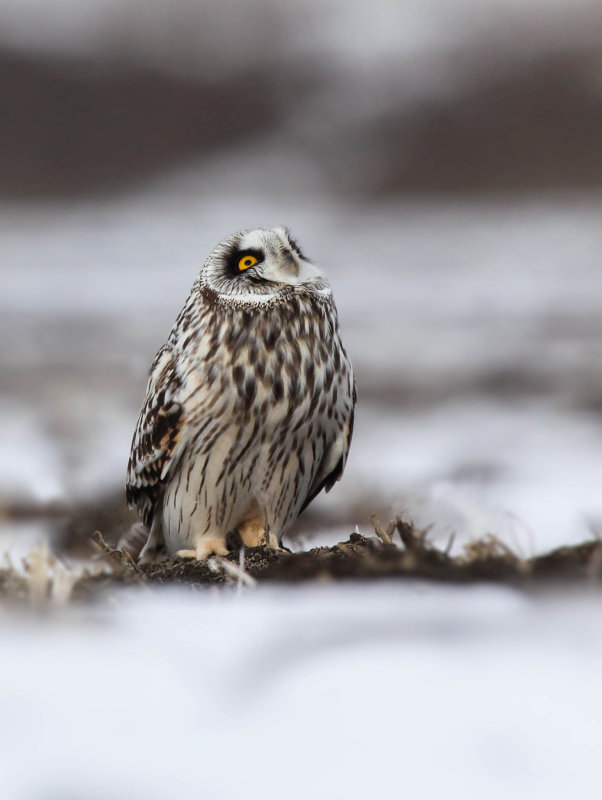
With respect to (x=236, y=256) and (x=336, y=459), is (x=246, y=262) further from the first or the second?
(x=336, y=459)

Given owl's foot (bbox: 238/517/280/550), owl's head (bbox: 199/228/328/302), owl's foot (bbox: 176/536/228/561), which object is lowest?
owl's foot (bbox: 176/536/228/561)

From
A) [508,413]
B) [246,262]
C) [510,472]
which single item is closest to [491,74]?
[508,413]

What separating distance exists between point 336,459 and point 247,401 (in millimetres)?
318

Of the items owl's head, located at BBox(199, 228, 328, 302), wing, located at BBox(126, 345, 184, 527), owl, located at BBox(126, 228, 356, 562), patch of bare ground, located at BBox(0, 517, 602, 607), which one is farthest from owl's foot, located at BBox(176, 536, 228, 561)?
patch of bare ground, located at BBox(0, 517, 602, 607)

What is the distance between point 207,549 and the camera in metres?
2.02

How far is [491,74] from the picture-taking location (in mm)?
4887

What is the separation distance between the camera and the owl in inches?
75.4

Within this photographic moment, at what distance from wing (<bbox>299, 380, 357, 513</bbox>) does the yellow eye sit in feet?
1.23

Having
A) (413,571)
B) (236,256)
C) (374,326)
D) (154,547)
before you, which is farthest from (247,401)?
(374,326)

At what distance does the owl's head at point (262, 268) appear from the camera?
198 cm

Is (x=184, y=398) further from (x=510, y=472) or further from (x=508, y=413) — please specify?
(x=508, y=413)

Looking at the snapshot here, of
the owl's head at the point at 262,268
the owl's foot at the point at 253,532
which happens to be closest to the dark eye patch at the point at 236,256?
the owl's head at the point at 262,268

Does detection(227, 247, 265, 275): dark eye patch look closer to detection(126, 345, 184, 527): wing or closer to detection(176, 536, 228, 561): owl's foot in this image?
detection(126, 345, 184, 527): wing

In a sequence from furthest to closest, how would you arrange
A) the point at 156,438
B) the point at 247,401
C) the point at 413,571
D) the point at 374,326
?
the point at 374,326
the point at 156,438
the point at 247,401
the point at 413,571
